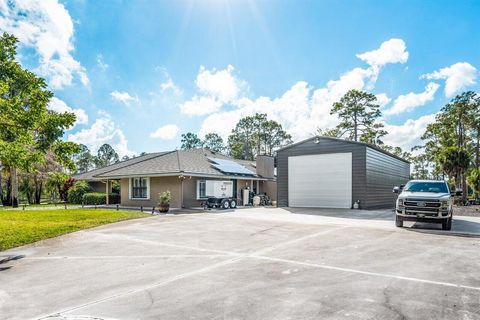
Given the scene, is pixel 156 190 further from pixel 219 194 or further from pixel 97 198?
pixel 97 198

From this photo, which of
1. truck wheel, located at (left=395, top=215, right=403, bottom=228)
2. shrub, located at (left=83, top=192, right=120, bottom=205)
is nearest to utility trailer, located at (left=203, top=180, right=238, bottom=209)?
shrub, located at (left=83, top=192, right=120, bottom=205)

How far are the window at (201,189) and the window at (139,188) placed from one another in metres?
3.99

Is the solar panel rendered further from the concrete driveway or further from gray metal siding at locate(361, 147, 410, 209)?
the concrete driveway

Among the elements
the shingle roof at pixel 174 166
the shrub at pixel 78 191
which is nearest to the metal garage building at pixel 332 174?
the shingle roof at pixel 174 166

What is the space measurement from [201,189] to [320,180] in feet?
27.6

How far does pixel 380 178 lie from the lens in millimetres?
22531

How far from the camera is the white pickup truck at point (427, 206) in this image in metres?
10.7

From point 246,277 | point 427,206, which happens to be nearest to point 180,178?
point 427,206

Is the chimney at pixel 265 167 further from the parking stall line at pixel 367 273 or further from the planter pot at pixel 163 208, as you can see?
the parking stall line at pixel 367 273

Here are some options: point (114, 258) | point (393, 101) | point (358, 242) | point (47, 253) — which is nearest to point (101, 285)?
point (114, 258)

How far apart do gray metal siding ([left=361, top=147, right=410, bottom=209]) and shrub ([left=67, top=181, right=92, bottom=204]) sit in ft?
79.6

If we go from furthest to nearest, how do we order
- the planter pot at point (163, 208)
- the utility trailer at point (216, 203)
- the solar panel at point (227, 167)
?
the solar panel at point (227, 167), the utility trailer at point (216, 203), the planter pot at point (163, 208)

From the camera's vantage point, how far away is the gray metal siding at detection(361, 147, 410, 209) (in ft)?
66.6

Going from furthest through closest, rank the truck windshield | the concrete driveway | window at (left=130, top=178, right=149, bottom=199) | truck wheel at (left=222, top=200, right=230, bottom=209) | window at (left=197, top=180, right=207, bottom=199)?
window at (left=130, top=178, right=149, bottom=199) → window at (left=197, top=180, right=207, bottom=199) → truck wheel at (left=222, top=200, right=230, bottom=209) → the truck windshield → the concrete driveway
